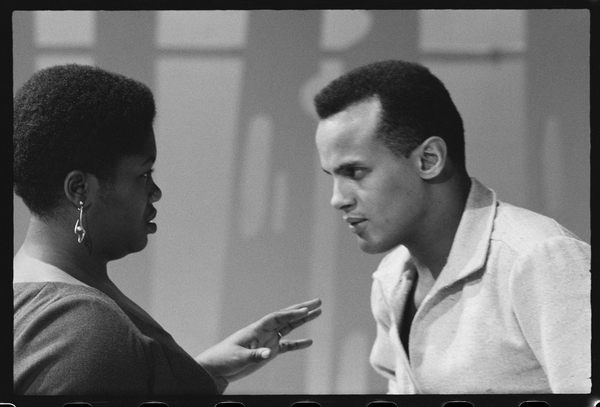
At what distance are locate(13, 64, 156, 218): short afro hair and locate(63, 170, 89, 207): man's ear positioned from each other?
0.01 metres

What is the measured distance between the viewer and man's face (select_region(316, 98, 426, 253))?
6.64 feet

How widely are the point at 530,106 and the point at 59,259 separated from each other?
122 cm

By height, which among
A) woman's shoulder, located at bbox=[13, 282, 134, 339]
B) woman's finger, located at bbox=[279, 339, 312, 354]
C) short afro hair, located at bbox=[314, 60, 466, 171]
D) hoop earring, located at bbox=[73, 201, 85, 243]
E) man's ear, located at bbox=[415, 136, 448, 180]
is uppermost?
short afro hair, located at bbox=[314, 60, 466, 171]

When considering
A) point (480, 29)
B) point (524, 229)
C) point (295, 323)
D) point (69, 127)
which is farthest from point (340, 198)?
point (69, 127)

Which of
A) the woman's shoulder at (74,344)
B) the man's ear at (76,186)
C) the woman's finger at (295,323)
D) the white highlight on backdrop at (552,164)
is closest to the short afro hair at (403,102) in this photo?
the white highlight on backdrop at (552,164)

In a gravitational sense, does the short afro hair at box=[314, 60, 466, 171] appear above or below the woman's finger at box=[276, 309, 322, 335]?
above

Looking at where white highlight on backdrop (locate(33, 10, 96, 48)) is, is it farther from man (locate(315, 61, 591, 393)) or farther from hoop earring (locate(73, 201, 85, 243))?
man (locate(315, 61, 591, 393))

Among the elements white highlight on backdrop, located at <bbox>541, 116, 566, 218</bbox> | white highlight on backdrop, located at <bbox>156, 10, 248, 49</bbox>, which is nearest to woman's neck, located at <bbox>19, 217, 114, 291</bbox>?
white highlight on backdrop, located at <bbox>156, 10, 248, 49</bbox>

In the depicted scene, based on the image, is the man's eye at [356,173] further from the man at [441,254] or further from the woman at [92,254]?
the woman at [92,254]

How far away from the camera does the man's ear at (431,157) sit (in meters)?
2.02

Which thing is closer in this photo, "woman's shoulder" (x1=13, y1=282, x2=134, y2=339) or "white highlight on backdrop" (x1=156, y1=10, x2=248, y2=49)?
"woman's shoulder" (x1=13, y1=282, x2=134, y2=339)

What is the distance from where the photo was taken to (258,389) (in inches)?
82.4

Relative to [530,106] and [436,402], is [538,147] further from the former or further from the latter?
[436,402]

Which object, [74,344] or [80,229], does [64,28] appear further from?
[74,344]
